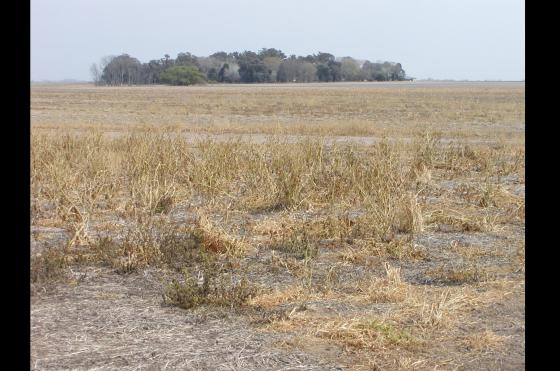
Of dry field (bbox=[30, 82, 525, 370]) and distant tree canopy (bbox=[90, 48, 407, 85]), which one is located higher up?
distant tree canopy (bbox=[90, 48, 407, 85])

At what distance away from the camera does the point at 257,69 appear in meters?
109

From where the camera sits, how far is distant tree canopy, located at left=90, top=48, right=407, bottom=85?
101 m

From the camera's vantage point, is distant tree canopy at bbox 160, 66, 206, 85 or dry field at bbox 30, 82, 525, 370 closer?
dry field at bbox 30, 82, 525, 370

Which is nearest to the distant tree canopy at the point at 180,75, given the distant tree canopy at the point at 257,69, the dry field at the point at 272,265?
the distant tree canopy at the point at 257,69

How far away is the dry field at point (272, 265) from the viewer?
14.9 ft

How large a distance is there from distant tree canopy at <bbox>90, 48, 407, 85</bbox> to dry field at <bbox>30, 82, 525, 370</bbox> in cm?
7849

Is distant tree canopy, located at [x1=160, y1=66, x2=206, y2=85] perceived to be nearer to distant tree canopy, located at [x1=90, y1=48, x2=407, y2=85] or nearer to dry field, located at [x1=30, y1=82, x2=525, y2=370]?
distant tree canopy, located at [x1=90, y1=48, x2=407, y2=85]

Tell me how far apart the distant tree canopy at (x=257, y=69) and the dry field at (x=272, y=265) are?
78486 millimetres

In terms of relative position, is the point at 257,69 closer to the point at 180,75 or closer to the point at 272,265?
the point at 180,75

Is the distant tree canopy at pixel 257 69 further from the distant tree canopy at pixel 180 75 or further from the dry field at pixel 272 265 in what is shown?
the dry field at pixel 272 265

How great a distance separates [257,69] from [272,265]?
10415 centimetres

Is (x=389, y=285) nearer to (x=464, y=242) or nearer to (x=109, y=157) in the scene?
(x=464, y=242)

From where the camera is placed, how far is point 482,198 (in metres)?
10.0

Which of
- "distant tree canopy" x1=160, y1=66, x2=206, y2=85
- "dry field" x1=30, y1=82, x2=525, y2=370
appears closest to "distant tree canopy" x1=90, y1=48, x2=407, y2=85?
"distant tree canopy" x1=160, y1=66, x2=206, y2=85
